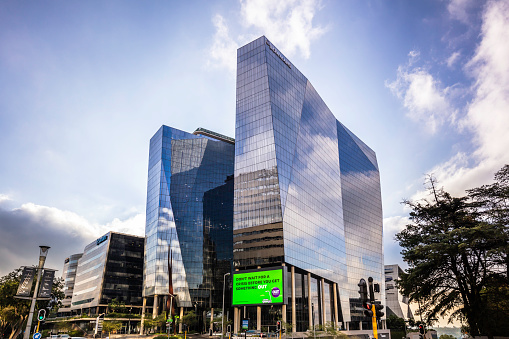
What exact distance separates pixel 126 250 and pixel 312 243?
80075 mm

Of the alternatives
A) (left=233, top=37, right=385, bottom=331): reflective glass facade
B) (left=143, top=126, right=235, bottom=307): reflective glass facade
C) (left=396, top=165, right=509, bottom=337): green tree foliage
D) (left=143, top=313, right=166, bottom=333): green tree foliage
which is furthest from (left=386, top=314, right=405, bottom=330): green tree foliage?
(left=396, top=165, right=509, bottom=337): green tree foliage

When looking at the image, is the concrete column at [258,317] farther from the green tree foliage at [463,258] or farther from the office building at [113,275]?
the office building at [113,275]

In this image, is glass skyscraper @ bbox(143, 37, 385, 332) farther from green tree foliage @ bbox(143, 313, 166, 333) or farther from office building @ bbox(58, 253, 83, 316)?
office building @ bbox(58, 253, 83, 316)

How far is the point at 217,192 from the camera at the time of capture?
5148 inches

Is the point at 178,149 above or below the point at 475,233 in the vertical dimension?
above

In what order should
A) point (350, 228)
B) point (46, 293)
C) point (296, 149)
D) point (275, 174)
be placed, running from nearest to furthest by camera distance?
point (46, 293) < point (275, 174) < point (296, 149) < point (350, 228)

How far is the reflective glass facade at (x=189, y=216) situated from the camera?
11600cm

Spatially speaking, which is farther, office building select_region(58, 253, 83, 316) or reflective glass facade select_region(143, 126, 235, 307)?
office building select_region(58, 253, 83, 316)

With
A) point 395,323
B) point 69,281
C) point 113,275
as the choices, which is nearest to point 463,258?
point 113,275

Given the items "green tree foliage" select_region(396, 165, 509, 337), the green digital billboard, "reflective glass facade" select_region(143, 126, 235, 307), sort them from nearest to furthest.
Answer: "green tree foliage" select_region(396, 165, 509, 337) → the green digital billboard → "reflective glass facade" select_region(143, 126, 235, 307)

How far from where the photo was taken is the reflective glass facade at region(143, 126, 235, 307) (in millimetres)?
116000

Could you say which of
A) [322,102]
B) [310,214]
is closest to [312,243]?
[310,214]

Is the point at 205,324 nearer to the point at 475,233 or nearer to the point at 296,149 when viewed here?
the point at 296,149

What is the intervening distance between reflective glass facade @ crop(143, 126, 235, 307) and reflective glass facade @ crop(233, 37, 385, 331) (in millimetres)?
34397
